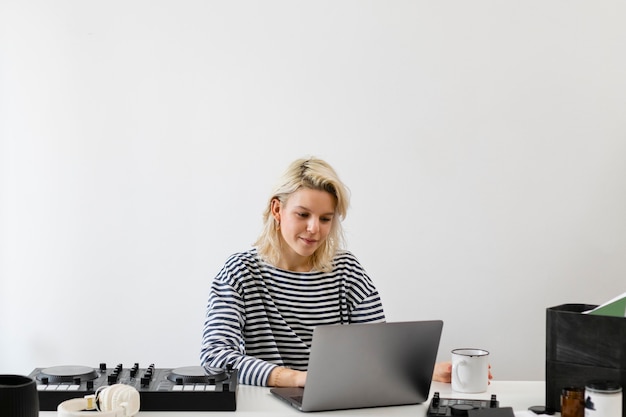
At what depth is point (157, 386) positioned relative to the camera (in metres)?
1.75

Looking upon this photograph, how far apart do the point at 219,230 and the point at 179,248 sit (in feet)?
0.54

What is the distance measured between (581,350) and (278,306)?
37.9 inches

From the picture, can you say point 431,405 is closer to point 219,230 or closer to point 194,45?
point 219,230

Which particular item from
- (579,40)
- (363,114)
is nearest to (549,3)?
(579,40)

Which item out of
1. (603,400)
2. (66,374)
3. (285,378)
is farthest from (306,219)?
(603,400)

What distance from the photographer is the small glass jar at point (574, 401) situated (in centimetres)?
159

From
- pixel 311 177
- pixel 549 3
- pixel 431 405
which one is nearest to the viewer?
pixel 431 405

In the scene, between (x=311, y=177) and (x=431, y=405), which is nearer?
(x=431, y=405)

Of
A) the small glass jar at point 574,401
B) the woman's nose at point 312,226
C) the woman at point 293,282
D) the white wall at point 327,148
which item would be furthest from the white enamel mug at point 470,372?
the white wall at point 327,148

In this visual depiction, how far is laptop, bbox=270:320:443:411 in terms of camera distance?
5.50ft

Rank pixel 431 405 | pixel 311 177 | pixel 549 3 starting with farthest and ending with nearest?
1. pixel 549 3
2. pixel 311 177
3. pixel 431 405

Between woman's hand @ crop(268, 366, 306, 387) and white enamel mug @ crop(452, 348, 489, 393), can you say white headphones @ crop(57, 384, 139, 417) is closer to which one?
woman's hand @ crop(268, 366, 306, 387)

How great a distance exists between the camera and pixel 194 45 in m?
3.03

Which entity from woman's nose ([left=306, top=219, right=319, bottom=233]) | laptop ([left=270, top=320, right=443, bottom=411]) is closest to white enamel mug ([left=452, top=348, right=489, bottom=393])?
laptop ([left=270, top=320, right=443, bottom=411])
